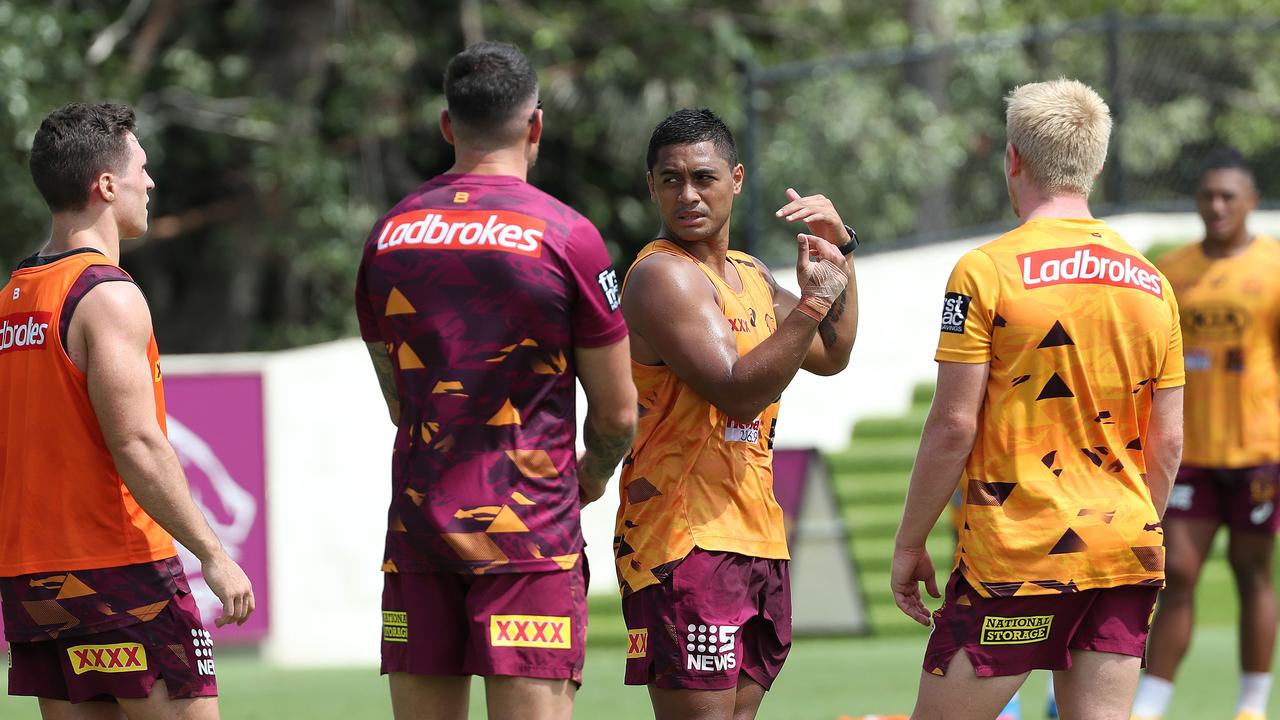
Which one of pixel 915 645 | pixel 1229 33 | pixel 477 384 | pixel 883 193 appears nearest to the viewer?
pixel 477 384

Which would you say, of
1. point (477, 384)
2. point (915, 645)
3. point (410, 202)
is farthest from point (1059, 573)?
point (915, 645)

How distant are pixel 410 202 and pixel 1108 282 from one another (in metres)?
1.74

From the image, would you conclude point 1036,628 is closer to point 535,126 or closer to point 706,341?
point 706,341

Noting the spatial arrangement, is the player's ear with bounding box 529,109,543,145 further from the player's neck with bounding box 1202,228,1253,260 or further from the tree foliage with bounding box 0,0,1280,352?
the tree foliage with bounding box 0,0,1280,352

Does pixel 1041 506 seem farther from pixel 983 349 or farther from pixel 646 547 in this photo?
pixel 646 547

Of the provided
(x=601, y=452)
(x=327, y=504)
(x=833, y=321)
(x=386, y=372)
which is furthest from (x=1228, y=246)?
(x=327, y=504)

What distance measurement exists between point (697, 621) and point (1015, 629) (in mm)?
815

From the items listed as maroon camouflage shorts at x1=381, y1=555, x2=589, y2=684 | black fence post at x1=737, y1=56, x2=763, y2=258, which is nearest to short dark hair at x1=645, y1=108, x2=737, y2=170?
maroon camouflage shorts at x1=381, y1=555, x2=589, y2=684

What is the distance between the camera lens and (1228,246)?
750cm

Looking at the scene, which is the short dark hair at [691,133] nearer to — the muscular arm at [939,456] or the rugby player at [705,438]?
the rugby player at [705,438]

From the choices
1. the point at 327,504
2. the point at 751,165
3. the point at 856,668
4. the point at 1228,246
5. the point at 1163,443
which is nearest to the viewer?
the point at 1163,443

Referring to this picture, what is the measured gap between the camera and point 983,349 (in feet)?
13.2

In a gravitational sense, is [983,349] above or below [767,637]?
above

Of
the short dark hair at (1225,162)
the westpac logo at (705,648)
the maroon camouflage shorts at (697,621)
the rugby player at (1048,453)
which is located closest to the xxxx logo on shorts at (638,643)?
the maroon camouflage shorts at (697,621)
